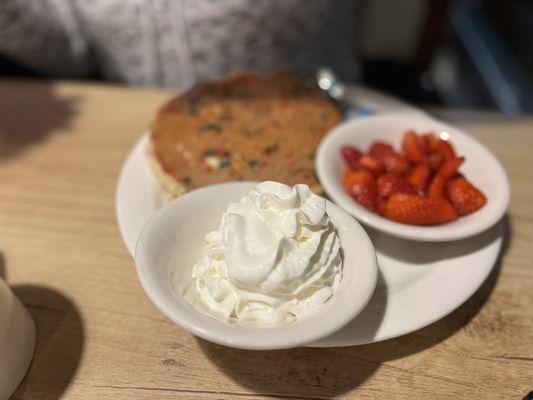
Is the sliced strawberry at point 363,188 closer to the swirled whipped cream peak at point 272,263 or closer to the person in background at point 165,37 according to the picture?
the swirled whipped cream peak at point 272,263

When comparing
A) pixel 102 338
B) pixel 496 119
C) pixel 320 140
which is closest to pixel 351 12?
pixel 496 119

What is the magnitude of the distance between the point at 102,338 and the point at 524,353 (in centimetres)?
86

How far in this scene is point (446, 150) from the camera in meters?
1.15

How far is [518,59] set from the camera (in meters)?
2.80

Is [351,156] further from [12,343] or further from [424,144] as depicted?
[12,343]

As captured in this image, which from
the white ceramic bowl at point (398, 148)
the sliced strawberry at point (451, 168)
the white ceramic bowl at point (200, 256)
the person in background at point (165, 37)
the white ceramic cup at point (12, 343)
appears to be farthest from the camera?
the person in background at point (165, 37)

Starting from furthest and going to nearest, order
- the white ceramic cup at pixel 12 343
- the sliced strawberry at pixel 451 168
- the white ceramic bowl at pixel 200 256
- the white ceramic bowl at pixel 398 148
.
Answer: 1. the sliced strawberry at pixel 451 168
2. the white ceramic bowl at pixel 398 148
3. the white ceramic cup at pixel 12 343
4. the white ceramic bowl at pixel 200 256

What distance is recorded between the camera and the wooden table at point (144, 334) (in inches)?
34.0

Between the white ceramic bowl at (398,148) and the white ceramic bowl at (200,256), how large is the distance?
0.16 meters

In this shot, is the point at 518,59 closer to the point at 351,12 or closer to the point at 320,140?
the point at 351,12

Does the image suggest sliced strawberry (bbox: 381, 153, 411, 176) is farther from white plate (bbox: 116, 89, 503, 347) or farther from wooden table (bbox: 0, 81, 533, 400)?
wooden table (bbox: 0, 81, 533, 400)

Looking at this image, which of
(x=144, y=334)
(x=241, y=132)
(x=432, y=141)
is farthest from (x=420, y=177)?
(x=144, y=334)

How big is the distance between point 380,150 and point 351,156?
79 mm

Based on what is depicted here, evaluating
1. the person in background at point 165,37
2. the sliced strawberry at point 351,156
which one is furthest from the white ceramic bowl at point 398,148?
the person in background at point 165,37
